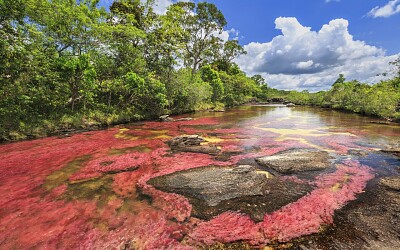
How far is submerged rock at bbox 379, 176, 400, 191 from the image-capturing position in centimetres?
717

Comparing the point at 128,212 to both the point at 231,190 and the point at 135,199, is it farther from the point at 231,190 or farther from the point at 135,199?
the point at 231,190

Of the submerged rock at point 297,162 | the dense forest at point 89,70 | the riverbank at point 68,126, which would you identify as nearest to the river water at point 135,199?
the submerged rock at point 297,162

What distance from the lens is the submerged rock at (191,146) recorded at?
12.1 meters

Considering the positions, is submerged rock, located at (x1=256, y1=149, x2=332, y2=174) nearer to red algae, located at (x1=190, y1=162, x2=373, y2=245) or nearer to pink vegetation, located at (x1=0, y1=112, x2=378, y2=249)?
pink vegetation, located at (x1=0, y1=112, x2=378, y2=249)

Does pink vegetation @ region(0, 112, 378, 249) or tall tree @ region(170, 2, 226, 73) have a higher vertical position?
tall tree @ region(170, 2, 226, 73)

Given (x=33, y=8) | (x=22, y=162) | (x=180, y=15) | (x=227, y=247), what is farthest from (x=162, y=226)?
(x=180, y=15)

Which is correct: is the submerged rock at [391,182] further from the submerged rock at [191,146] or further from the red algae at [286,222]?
the submerged rock at [191,146]

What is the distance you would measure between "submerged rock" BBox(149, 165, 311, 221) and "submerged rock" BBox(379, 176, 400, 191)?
2729 millimetres

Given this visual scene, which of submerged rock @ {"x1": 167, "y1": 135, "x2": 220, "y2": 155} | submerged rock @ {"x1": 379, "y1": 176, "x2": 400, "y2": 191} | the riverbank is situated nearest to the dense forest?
the riverbank

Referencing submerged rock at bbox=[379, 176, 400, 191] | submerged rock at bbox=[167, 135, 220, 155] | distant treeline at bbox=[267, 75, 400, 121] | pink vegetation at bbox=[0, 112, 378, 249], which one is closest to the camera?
pink vegetation at bbox=[0, 112, 378, 249]

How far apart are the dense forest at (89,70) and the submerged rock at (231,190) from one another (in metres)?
14.4

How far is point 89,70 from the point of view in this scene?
18953 mm

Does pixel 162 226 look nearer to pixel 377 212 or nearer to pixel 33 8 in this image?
pixel 377 212

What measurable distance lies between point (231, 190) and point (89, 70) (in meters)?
17.7
